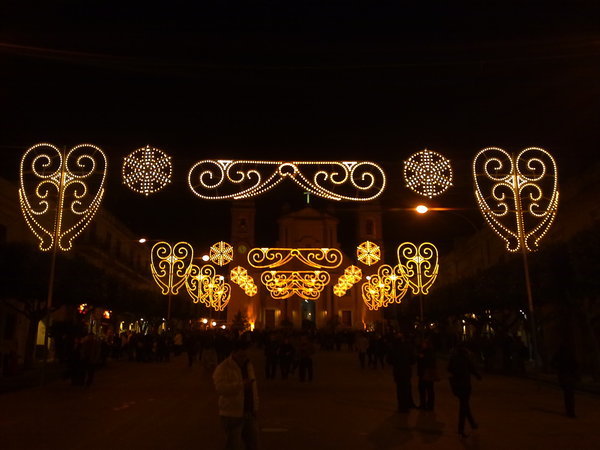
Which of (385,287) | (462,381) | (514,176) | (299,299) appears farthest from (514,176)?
(299,299)

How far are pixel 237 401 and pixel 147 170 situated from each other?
7.42 metres

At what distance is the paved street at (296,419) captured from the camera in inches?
337

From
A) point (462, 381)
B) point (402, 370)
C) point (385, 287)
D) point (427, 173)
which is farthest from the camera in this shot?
point (385, 287)

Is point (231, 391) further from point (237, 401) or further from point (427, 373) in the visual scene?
point (427, 373)

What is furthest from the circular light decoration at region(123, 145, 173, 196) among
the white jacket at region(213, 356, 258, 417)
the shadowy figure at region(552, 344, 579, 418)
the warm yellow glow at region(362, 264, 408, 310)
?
the warm yellow glow at region(362, 264, 408, 310)

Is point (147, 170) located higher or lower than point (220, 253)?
lower

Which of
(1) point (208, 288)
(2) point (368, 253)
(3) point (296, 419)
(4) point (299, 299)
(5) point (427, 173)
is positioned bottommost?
(3) point (296, 419)

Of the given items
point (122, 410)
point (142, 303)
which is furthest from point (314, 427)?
point (142, 303)

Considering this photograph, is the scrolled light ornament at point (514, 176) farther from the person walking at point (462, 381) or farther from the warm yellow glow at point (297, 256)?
the warm yellow glow at point (297, 256)

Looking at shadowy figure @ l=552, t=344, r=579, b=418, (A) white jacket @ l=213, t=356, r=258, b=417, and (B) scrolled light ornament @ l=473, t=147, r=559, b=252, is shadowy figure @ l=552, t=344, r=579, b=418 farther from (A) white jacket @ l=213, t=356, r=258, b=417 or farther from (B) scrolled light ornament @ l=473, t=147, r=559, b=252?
(A) white jacket @ l=213, t=356, r=258, b=417

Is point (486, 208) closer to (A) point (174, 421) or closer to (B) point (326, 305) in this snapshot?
(A) point (174, 421)

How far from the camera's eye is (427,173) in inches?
507

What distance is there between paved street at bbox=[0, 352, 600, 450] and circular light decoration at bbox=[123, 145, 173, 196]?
188 inches

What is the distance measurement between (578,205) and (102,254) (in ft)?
93.3
